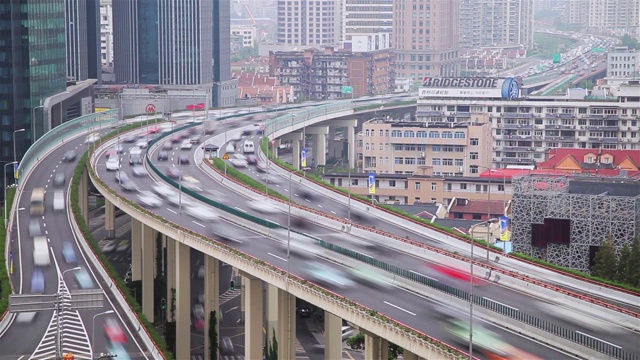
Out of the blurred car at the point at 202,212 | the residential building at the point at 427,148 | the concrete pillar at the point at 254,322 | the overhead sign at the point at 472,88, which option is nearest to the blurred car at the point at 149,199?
the blurred car at the point at 202,212

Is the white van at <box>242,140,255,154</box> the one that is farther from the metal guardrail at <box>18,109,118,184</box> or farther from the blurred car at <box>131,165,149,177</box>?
the metal guardrail at <box>18,109,118,184</box>

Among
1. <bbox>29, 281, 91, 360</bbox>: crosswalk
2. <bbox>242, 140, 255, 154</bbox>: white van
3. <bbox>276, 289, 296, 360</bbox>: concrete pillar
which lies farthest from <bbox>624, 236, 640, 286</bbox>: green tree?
<bbox>242, 140, 255, 154</bbox>: white van

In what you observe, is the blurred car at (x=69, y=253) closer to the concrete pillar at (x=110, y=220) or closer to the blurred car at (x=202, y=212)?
the blurred car at (x=202, y=212)

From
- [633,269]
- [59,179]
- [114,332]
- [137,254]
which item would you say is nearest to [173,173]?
[59,179]

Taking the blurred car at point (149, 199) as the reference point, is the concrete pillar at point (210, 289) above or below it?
below

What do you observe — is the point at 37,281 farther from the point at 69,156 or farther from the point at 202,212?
the point at 69,156

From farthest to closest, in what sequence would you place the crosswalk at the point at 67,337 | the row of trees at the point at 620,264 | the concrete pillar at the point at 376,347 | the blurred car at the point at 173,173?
the blurred car at the point at 173,173, the row of trees at the point at 620,264, the crosswalk at the point at 67,337, the concrete pillar at the point at 376,347
